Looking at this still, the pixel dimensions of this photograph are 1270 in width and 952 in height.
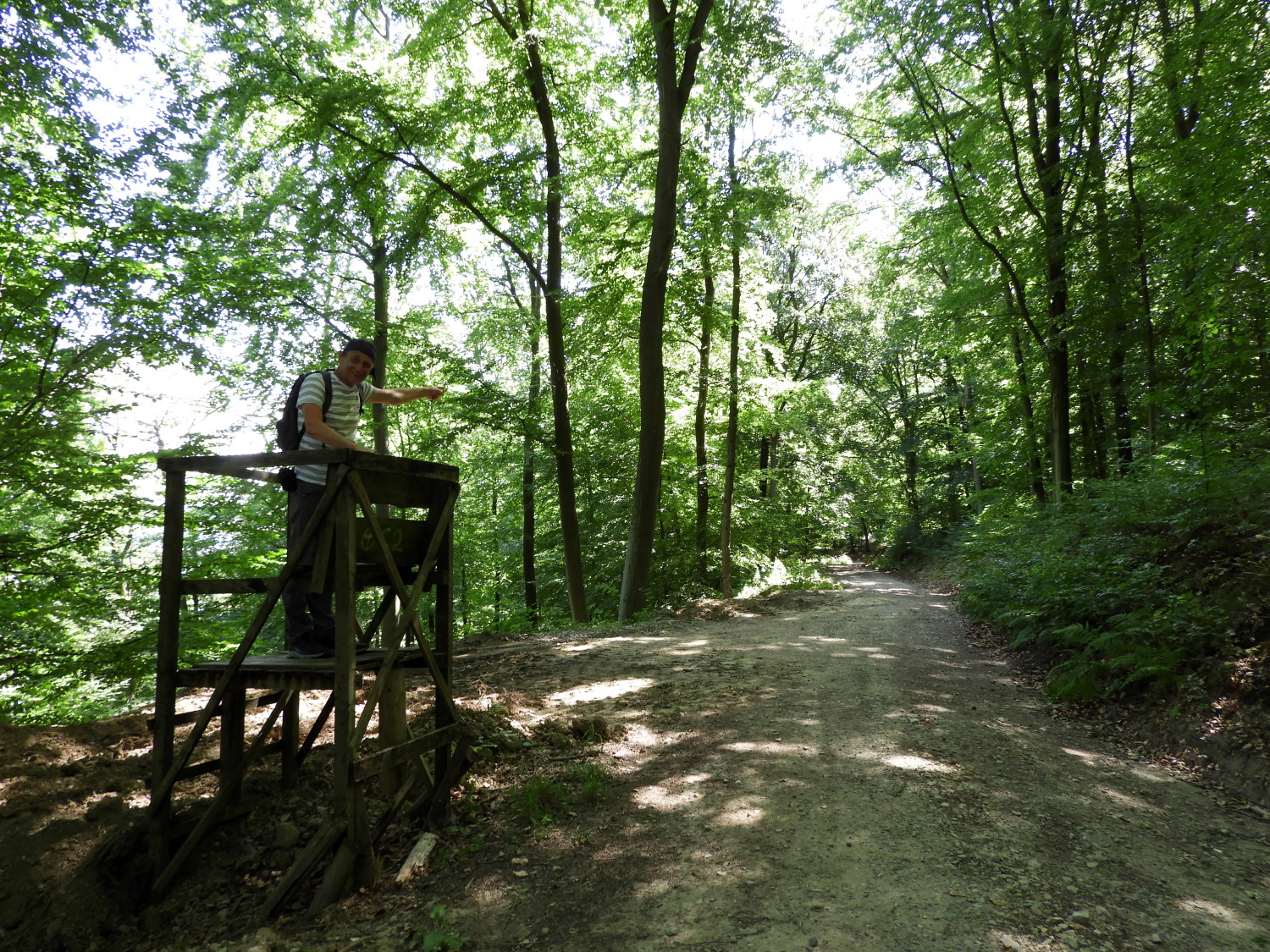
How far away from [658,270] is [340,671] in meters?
9.75

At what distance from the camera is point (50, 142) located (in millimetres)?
7145

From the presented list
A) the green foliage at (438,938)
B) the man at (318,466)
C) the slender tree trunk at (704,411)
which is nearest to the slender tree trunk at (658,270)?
the slender tree trunk at (704,411)

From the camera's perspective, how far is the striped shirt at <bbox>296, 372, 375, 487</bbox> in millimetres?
4141

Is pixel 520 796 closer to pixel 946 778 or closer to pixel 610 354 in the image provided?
pixel 946 778

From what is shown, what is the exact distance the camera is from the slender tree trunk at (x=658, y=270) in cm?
1145

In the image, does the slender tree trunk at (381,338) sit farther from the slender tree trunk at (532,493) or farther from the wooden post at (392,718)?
the wooden post at (392,718)

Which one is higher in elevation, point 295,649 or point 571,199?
point 571,199

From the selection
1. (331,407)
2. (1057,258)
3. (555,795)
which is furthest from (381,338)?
(1057,258)

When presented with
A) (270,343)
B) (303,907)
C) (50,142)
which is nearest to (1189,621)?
(303,907)

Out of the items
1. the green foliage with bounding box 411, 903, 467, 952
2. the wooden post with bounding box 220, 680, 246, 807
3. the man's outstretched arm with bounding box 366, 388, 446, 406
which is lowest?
the green foliage with bounding box 411, 903, 467, 952

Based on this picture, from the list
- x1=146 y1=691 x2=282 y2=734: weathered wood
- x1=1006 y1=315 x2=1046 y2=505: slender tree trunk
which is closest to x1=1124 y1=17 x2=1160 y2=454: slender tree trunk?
x1=1006 y1=315 x2=1046 y2=505: slender tree trunk

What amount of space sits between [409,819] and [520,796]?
682 millimetres

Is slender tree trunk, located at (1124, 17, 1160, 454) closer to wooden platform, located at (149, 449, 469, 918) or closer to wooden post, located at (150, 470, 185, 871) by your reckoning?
wooden platform, located at (149, 449, 469, 918)

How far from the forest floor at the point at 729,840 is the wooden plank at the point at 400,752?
0.45 metres
